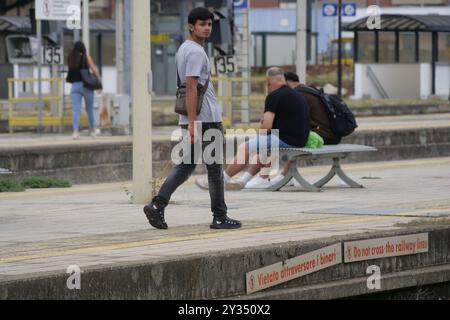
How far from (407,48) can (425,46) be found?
62cm

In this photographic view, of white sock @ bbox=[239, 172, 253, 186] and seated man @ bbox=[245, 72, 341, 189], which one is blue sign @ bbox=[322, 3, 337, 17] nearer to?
seated man @ bbox=[245, 72, 341, 189]

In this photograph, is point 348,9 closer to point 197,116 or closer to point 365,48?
point 365,48

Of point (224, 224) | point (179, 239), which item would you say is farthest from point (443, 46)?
point (179, 239)

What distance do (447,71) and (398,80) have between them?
1.76m

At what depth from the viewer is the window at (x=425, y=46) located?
160 feet

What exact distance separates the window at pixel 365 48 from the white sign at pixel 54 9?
22257 mm

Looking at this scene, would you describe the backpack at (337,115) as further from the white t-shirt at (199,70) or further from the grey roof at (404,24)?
the grey roof at (404,24)

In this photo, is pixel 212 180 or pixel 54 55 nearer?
pixel 212 180

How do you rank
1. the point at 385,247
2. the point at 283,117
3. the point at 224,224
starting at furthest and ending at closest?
the point at 283,117
the point at 224,224
the point at 385,247

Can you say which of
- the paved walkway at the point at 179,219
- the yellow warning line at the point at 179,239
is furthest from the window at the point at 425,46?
the yellow warning line at the point at 179,239

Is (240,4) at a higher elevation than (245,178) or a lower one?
higher

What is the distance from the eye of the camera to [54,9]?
90.7 feet

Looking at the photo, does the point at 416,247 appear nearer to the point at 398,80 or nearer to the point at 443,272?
the point at 443,272

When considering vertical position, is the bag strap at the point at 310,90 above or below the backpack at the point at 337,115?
above
